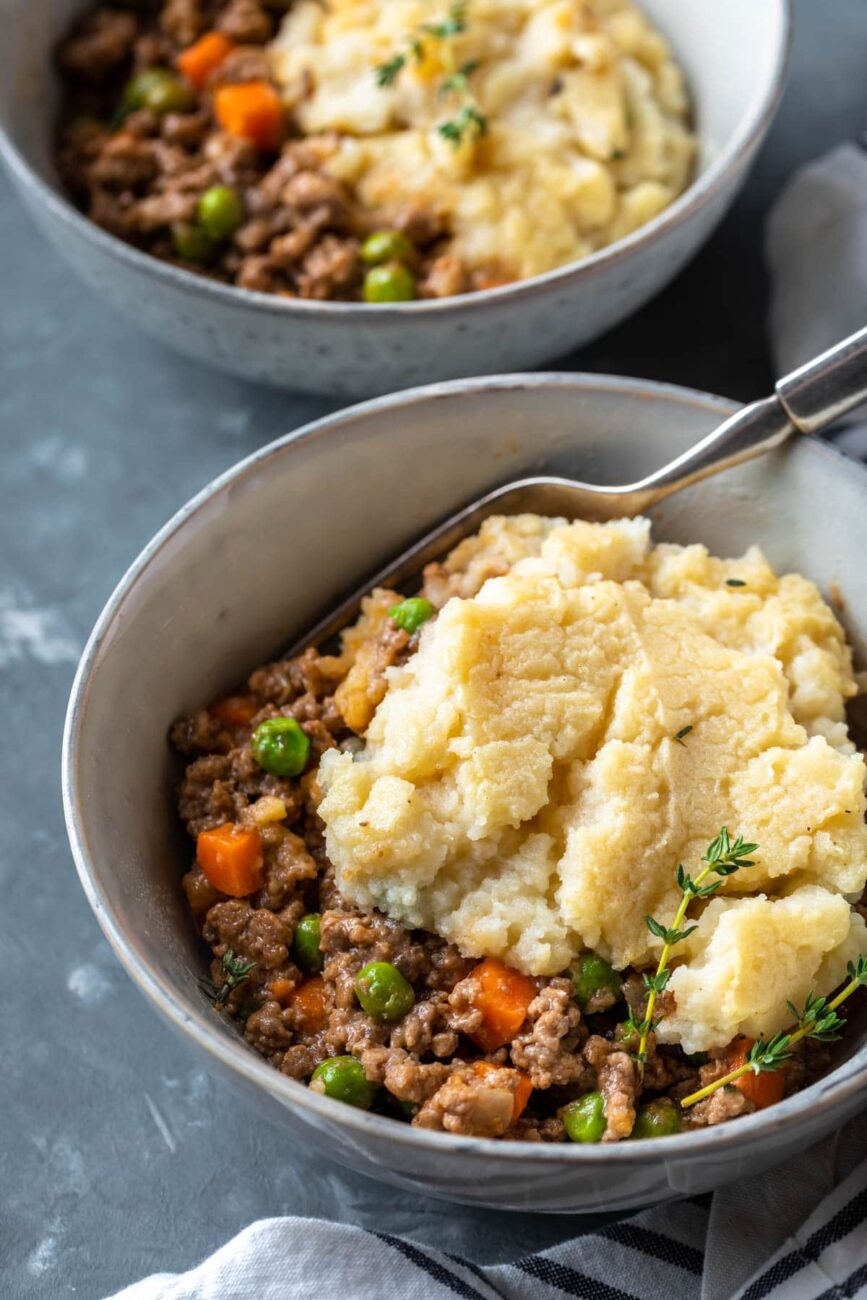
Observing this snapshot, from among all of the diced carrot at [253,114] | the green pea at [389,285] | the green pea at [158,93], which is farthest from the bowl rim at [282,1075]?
the green pea at [158,93]

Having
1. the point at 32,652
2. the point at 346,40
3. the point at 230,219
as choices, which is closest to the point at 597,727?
the point at 32,652

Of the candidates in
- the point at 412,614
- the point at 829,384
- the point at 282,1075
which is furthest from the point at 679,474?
the point at 282,1075

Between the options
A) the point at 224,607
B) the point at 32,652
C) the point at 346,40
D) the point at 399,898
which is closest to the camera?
the point at 399,898

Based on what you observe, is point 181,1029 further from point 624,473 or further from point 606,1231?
point 624,473

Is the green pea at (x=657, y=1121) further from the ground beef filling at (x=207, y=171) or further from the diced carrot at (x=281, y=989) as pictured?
the ground beef filling at (x=207, y=171)

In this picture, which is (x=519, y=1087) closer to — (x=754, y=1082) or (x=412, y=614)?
(x=754, y=1082)

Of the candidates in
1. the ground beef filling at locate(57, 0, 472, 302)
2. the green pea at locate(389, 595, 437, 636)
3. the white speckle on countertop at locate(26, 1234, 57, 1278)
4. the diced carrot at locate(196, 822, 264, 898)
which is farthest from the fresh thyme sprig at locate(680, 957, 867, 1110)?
the ground beef filling at locate(57, 0, 472, 302)

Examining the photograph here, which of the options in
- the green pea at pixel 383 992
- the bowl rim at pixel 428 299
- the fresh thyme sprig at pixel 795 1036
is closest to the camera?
the fresh thyme sprig at pixel 795 1036
